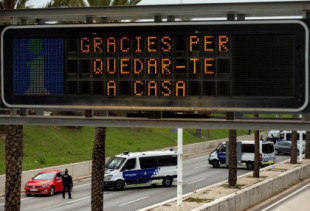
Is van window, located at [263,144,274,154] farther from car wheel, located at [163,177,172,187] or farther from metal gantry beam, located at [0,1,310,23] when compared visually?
metal gantry beam, located at [0,1,310,23]

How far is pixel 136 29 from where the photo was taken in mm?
10891

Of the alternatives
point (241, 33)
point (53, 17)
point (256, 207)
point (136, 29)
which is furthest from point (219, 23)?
point (256, 207)

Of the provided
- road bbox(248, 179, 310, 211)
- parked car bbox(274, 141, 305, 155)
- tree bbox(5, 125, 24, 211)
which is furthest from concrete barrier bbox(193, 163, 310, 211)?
parked car bbox(274, 141, 305, 155)

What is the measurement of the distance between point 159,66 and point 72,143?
147 feet

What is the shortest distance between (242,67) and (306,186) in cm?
3154

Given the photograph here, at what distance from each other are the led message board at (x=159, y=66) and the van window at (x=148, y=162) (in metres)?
27.8

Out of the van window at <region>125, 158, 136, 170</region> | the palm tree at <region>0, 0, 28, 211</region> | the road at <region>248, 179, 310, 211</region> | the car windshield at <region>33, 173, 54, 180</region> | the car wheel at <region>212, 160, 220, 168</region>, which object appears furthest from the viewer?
the car wheel at <region>212, 160, 220, 168</region>

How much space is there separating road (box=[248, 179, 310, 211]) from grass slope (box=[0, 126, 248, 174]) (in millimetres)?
17296

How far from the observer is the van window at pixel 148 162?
39.1 meters

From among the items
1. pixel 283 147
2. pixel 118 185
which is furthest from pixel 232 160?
pixel 283 147

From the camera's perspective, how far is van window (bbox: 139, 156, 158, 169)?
39.1 meters

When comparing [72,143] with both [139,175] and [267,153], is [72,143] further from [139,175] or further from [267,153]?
[267,153]

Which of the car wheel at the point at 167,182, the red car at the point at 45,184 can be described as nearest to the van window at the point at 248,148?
the car wheel at the point at 167,182

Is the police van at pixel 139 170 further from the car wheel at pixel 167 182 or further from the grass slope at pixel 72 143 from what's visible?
the grass slope at pixel 72 143
